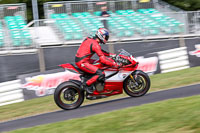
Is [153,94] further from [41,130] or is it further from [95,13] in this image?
[95,13]

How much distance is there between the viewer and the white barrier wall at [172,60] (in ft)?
49.1

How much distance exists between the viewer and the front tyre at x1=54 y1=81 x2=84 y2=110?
8259mm

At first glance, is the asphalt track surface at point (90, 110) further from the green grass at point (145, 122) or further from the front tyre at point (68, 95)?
the green grass at point (145, 122)

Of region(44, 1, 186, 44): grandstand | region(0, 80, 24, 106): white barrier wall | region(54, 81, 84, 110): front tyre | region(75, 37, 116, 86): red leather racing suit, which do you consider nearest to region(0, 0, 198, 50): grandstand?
region(44, 1, 186, 44): grandstand

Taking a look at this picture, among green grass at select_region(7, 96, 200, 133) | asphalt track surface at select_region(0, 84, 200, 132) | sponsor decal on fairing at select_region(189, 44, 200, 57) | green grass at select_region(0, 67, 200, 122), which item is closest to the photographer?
green grass at select_region(7, 96, 200, 133)

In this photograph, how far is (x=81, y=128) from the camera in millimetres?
5844

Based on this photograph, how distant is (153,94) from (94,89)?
1.67 m

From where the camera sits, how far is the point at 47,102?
1080cm

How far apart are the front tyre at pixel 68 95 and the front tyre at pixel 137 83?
1223 millimetres

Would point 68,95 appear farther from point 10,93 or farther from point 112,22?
point 112,22

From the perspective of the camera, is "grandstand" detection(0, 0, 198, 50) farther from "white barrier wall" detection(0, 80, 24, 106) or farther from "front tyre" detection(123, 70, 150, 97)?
"front tyre" detection(123, 70, 150, 97)

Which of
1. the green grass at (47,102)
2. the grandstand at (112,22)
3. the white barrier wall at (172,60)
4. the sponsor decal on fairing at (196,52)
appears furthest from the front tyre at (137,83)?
the grandstand at (112,22)

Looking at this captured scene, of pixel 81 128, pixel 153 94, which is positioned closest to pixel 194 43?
pixel 153 94

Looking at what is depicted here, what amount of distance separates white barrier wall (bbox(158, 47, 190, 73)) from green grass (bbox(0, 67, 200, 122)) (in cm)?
103
